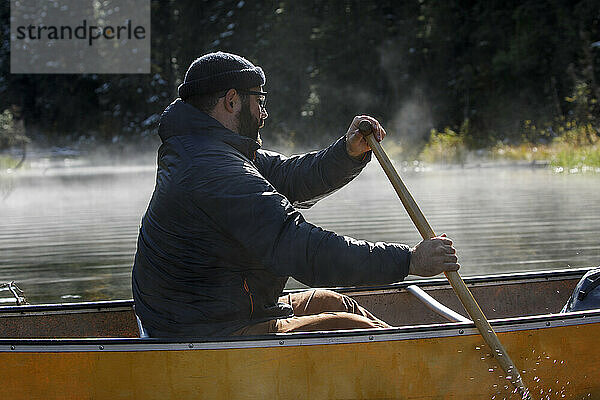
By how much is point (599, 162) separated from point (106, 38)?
29.7 metres

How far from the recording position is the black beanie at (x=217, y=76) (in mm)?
3280

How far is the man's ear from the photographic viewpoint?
330 centimetres

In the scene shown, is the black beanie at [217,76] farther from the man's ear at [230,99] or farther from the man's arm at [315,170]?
the man's arm at [315,170]

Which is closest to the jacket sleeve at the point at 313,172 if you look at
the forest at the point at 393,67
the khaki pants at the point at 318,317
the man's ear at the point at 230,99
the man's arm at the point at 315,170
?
the man's arm at the point at 315,170

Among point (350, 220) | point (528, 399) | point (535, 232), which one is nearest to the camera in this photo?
point (528, 399)

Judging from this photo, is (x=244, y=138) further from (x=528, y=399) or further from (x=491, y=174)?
(x=491, y=174)

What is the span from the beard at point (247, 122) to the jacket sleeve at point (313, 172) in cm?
67

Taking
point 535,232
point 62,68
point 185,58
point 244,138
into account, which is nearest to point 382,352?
point 244,138

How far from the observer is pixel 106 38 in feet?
134

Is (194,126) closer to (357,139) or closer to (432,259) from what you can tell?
(357,139)

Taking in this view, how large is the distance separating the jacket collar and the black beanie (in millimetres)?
85

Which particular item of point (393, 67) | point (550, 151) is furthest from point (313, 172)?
point (393, 67)

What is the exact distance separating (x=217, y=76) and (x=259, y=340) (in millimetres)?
1057

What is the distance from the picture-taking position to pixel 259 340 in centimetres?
326
